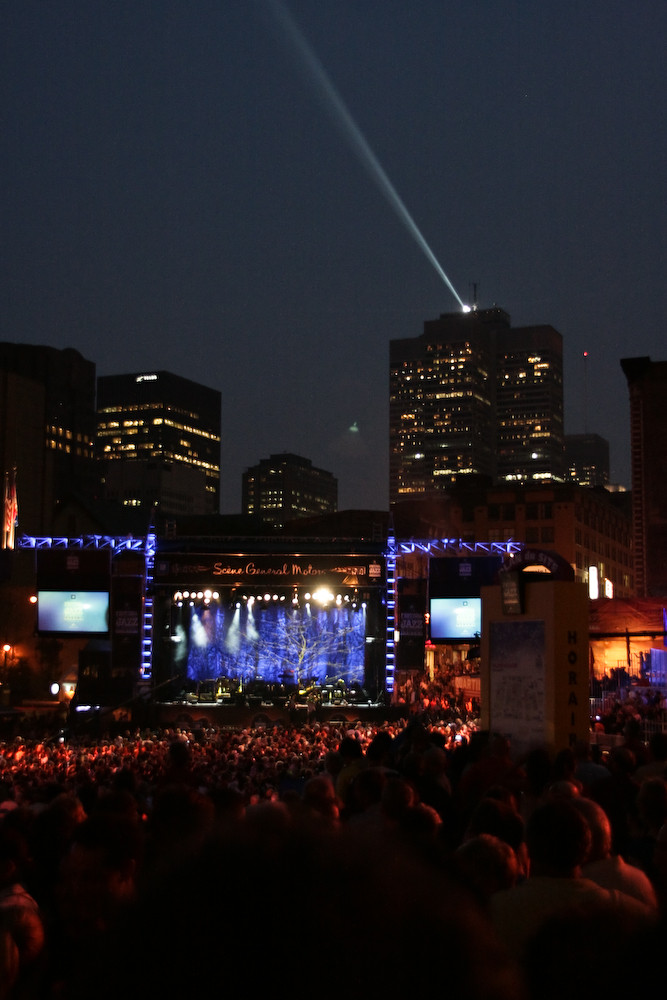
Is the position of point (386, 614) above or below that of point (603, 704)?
above

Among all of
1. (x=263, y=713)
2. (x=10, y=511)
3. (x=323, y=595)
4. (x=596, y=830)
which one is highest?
(x=10, y=511)

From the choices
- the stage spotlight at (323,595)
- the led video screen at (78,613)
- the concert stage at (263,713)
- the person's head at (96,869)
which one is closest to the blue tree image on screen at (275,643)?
the stage spotlight at (323,595)

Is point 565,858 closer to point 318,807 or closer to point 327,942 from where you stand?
point 318,807

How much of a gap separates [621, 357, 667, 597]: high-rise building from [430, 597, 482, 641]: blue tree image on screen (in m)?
12.3

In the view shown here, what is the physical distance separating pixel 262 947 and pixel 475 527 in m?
86.0

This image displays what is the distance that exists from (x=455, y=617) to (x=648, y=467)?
618 inches

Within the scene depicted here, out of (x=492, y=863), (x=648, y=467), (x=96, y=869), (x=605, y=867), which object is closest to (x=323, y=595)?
(x=648, y=467)

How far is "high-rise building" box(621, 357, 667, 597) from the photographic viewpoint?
4747 cm

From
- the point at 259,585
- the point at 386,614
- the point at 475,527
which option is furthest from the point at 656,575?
the point at 475,527

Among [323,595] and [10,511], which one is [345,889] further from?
[10,511]

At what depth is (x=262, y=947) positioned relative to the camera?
115cm

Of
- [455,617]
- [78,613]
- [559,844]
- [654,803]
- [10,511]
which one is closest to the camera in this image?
[559,844]

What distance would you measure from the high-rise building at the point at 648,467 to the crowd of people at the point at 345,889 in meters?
39.6

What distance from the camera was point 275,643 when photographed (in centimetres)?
4688
